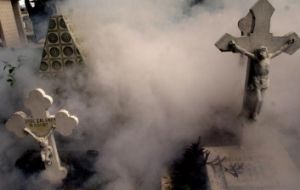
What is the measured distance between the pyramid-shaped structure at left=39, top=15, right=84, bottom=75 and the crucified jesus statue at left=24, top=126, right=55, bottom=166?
1.78 meters

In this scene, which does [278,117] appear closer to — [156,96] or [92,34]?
[156,96]

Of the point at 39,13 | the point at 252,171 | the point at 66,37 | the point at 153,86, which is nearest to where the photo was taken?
the point at 252,171

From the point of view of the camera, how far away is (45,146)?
502cm

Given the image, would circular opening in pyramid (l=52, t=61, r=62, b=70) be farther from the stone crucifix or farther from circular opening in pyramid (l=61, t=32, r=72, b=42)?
the stone crucifix

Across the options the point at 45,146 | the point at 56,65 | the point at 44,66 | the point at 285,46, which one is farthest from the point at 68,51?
the point at 285,46

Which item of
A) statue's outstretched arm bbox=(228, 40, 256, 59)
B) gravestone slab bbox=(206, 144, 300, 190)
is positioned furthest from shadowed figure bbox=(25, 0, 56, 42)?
gravestone slab bbox=(206, 144, 300, 190)

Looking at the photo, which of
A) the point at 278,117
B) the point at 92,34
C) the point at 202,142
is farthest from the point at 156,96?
the point at 278,117

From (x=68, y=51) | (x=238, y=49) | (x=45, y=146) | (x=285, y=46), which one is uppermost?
(x=68, y=51)

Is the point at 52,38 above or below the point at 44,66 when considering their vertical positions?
above

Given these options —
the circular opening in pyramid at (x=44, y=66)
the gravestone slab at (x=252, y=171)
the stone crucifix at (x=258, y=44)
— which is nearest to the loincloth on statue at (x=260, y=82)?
the stone crucifix at (x=258, y=44)

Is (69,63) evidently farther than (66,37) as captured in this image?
Yes

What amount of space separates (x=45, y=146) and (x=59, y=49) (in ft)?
6.81

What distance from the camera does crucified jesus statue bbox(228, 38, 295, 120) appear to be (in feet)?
16.4

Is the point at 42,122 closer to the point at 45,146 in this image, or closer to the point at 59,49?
the point at 45,146
